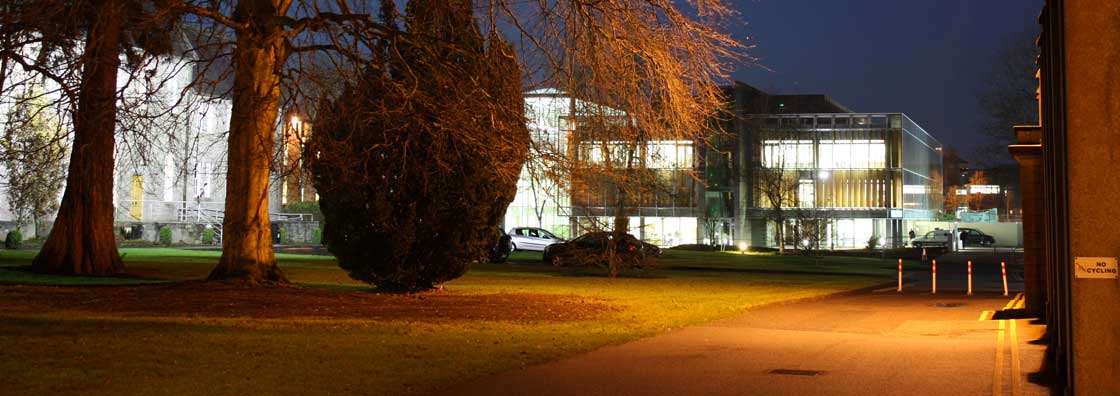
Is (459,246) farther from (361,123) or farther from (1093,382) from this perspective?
(1093,382)

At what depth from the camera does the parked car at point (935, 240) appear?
67.1 metres

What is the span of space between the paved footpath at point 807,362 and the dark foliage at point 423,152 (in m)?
4.01

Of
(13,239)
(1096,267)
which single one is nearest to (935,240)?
(13,239)

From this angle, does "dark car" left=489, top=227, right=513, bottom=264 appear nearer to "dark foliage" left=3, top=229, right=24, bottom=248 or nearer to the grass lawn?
the grass lawn

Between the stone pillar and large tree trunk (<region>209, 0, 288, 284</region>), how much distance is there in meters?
12.1

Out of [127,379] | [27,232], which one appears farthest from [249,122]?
[27,232]

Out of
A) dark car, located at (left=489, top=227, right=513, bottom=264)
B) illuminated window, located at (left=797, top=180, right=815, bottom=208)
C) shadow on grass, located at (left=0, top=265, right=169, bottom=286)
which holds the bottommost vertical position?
shadow on grass, located at (left=0, top=265, right=169, bottom=286)

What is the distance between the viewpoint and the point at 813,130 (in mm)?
70812

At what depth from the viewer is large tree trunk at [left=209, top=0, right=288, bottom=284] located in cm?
1642

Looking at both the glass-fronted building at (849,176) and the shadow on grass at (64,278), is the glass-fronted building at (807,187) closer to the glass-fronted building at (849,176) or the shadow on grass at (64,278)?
the glass-fronted building at (849,176)

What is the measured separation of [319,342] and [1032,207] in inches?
488

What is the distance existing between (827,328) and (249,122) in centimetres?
975

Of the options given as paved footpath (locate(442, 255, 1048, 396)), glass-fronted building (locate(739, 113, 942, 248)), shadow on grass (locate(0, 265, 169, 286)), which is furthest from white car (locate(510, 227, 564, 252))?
paved footpath (locate(442, 255, 1048, 396))

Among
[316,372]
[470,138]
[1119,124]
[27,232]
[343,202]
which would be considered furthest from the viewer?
[27,232]
